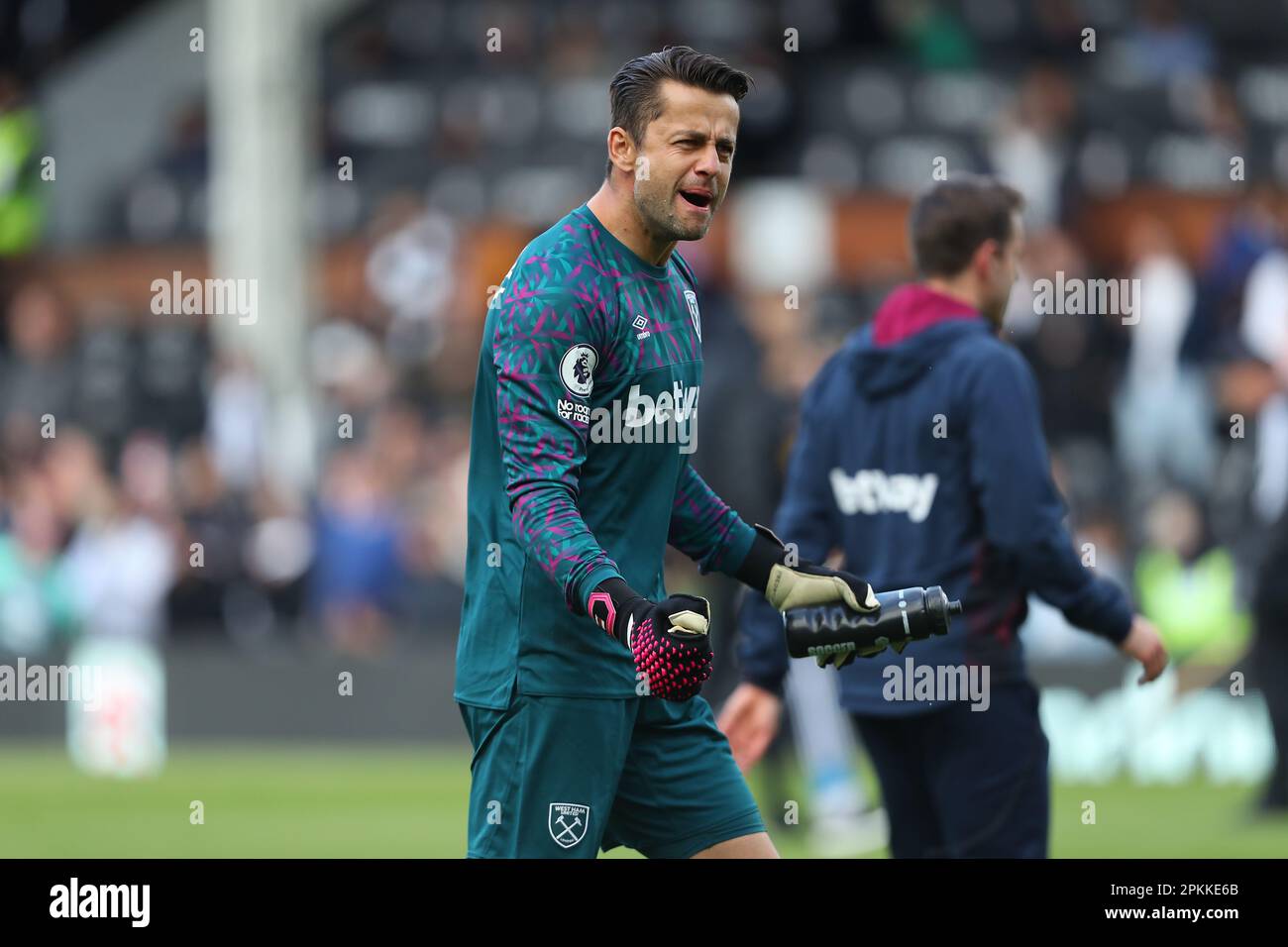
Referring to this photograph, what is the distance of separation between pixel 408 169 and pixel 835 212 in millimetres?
3839

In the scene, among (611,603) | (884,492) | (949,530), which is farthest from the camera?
(884,492)

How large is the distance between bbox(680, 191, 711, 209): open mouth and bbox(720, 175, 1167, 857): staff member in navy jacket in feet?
4.67

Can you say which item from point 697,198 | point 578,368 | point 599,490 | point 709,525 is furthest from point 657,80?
point 709,525

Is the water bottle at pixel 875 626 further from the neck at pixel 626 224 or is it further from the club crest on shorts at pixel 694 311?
the neck at pixel 626 224

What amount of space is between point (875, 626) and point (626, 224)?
→ 106cm

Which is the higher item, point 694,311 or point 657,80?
point 657,80

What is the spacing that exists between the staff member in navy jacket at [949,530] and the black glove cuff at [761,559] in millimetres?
861

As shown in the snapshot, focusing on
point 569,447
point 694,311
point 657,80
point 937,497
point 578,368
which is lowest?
point 937,497

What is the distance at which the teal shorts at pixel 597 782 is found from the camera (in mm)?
4980

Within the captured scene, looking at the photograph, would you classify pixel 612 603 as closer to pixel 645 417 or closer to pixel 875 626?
pixel 645 417

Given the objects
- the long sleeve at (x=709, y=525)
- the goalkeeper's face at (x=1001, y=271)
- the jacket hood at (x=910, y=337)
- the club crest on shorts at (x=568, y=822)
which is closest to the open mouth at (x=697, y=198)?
the long sleeve at (x=709, y=525)

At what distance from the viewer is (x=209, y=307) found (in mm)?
18469

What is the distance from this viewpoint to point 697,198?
5.03m
